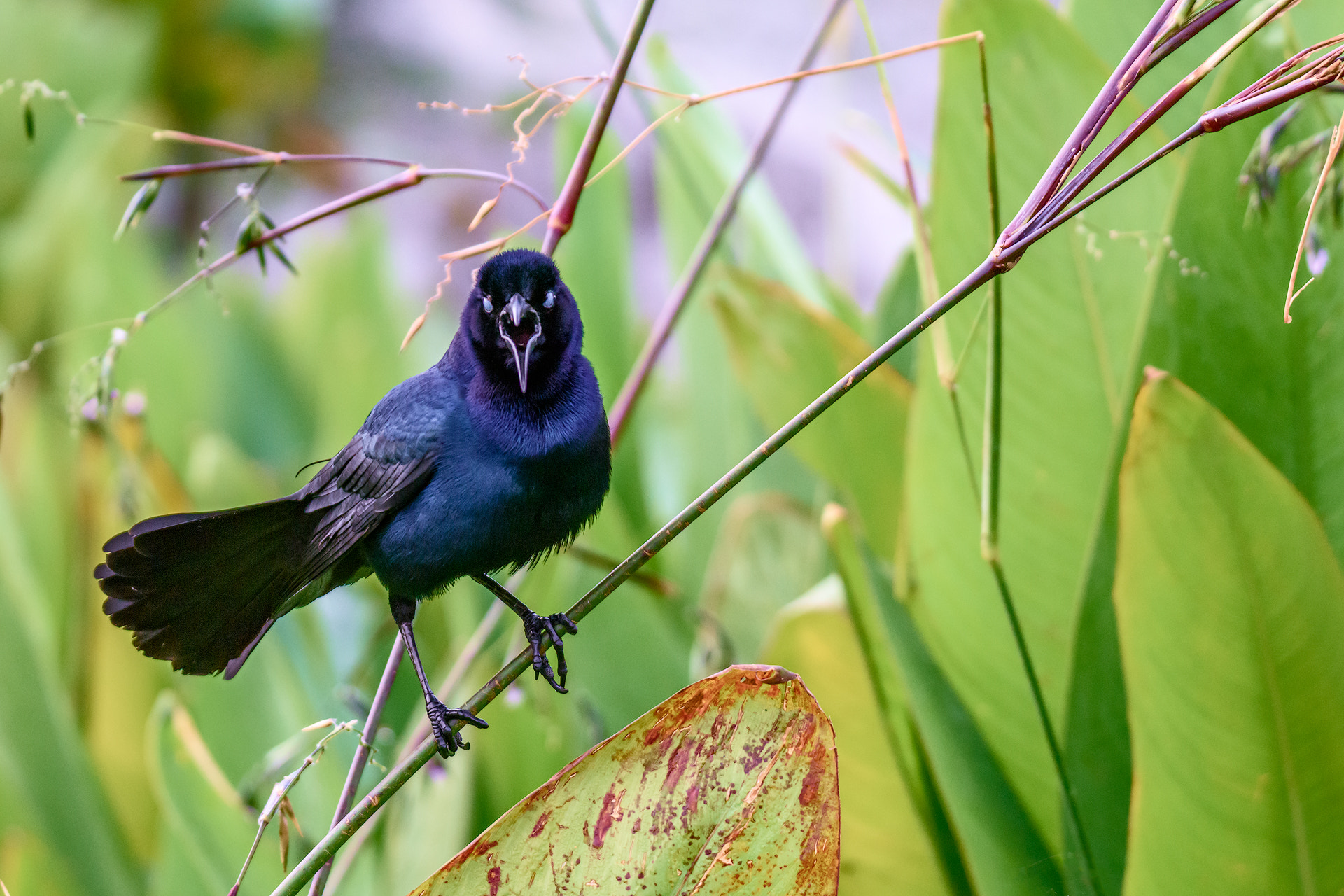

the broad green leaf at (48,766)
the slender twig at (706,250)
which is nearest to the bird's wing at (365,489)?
the slender twig at (706,250)

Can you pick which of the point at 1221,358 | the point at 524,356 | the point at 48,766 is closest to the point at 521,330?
the point at 524,356

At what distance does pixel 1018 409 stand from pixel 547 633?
0.44 metres

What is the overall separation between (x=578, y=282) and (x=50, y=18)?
2.08 meters

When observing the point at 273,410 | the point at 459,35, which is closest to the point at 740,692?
the point at 273,410

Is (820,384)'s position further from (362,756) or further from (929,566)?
(362,756)

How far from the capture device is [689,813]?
542 mm

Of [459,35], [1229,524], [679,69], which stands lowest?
[1229,524]

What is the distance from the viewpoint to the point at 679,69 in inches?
52.9

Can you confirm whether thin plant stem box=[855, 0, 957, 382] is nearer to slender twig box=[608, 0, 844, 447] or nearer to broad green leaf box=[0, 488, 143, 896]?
slender twig box=[608, 0, 844, 447]

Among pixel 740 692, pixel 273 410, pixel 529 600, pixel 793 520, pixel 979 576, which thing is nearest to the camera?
pixel 740 692

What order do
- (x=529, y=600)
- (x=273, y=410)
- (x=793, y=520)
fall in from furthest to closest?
(x=273, y=410)
(x=793, y=520)
(x=529, y=600)

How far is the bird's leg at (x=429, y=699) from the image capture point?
0.56 metres

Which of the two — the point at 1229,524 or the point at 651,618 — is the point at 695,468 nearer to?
the point at 651,618

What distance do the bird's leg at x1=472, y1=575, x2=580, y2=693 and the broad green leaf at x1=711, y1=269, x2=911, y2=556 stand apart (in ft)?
1.53
